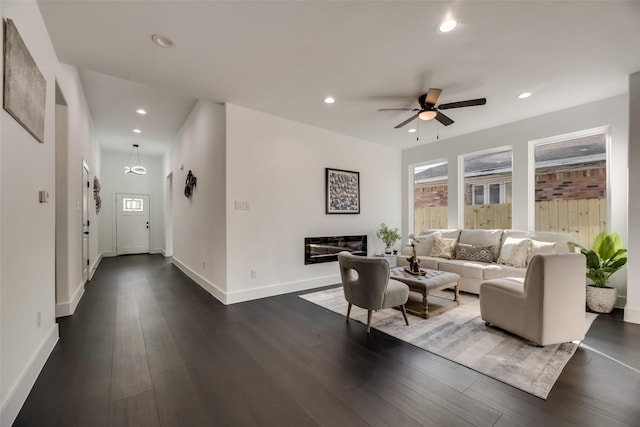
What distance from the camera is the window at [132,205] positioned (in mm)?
8180

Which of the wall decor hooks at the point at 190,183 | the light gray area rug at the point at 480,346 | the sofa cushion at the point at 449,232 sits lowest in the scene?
the light gray area rug at the point at 480,346

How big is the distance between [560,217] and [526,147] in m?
1.23

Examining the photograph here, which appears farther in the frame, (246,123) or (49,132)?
(246,123)

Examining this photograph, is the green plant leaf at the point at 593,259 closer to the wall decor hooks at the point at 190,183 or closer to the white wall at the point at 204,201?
the white wall at the point at 204,201

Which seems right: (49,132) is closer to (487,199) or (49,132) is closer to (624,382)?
(624,382)

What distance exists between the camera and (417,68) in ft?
9.34

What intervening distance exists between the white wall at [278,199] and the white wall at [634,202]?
3621 millimetres

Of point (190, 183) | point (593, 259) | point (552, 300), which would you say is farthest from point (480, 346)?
point (190, 183)

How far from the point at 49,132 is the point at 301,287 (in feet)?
11.5

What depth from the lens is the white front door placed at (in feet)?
26.6

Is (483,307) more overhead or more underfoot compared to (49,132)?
more underfoot

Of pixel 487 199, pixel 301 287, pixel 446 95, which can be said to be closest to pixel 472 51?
pixel 446 95

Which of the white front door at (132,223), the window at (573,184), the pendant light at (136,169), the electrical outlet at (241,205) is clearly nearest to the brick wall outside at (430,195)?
the window at (573,184)

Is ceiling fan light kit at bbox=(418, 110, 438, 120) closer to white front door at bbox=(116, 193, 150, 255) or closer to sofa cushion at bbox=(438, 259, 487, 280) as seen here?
sofa cushion at bbox=(438, 259, 487, 280)
